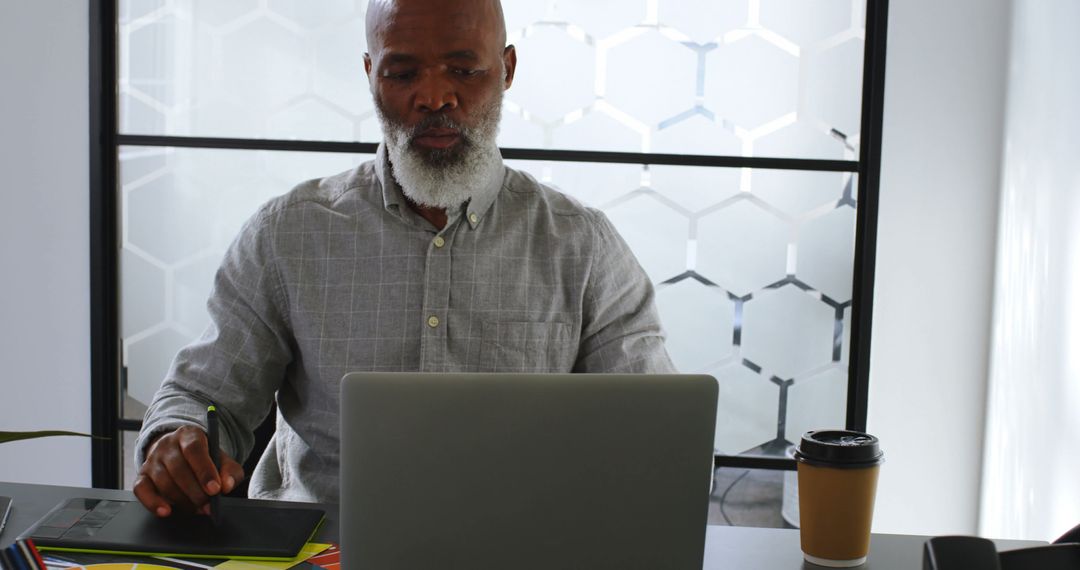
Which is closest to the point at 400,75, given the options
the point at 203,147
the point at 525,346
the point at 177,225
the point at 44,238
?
the point at 525,346

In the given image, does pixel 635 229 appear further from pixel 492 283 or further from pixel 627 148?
pixel 492 283

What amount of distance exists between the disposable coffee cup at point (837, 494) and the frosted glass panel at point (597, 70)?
1.58 metres

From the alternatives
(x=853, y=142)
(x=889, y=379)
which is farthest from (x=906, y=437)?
(x=853, y=142)

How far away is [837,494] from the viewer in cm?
103

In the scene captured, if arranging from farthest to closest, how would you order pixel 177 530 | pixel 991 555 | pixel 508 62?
pixel 508 62 < pixel 177 530 < pixel 991 555

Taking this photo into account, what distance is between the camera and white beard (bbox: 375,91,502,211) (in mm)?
1692

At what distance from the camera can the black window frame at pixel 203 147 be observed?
2498mm

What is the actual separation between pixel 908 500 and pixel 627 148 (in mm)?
1175

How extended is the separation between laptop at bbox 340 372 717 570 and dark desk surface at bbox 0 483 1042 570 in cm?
27

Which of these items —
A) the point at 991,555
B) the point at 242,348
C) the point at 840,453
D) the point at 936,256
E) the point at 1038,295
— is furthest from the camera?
the point at 936,256

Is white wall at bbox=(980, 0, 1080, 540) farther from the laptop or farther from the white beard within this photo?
the laptop

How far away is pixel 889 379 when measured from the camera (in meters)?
2.47

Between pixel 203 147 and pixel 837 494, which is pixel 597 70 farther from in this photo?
pixel 837 494

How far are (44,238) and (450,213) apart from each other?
147 cm
